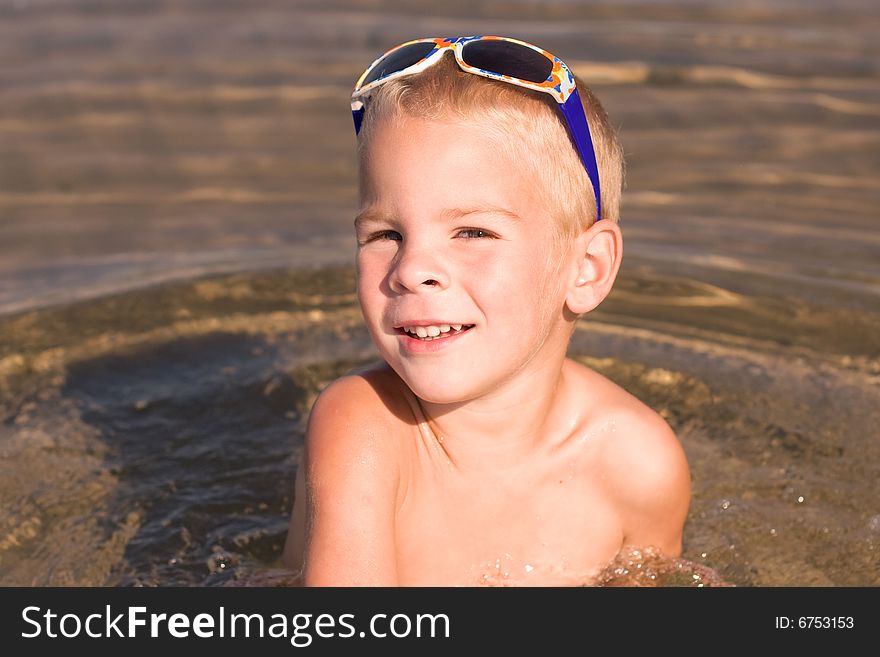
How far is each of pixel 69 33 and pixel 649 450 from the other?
6313 millimetres

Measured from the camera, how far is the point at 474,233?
3289 mm

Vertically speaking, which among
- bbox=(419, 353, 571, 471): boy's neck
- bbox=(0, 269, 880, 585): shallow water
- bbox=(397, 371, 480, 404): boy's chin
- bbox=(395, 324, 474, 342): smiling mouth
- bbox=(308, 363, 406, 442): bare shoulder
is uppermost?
bbox=(395, 324, 474, 342): smiling mouth

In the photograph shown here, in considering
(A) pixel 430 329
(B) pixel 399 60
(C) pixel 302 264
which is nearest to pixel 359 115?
(B) pixel 399 60

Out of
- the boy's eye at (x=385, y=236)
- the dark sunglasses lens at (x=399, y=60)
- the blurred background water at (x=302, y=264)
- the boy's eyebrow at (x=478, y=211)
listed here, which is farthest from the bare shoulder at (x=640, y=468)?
the dark sunglasses lens at (x=399, y=60)

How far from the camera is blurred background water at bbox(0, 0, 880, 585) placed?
14.3ft

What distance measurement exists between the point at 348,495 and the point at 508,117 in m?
1.04

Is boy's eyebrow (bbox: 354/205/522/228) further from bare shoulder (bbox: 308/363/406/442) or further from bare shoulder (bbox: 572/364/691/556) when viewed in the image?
bare shoulder (bbox: 572/364/691/556)

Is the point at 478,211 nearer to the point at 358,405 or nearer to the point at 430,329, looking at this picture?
the point at 430,329

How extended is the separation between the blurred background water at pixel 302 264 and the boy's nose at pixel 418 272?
4.30ft

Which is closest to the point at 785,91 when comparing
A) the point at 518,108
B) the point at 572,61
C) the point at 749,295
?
the point at 572,61

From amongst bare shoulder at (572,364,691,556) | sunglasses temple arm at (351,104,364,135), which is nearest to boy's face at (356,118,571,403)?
sunglasses temple arm at (351,104,364,135)

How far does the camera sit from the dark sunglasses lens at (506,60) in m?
3.37

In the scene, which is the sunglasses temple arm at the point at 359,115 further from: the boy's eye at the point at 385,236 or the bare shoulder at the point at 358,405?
the bare shoulder at the point at 358,405
